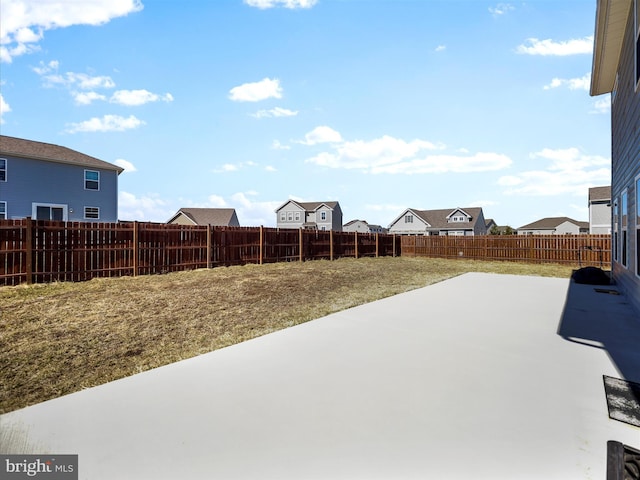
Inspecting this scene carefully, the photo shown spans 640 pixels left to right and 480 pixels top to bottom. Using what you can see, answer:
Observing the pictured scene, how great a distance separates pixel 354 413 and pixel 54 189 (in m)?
24.0

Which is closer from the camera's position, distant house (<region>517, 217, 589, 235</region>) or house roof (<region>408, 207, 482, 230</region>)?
house roof (<region>408, 207, 482, 230</region>)

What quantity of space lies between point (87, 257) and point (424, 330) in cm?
919

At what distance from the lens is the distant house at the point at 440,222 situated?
47.7 metres

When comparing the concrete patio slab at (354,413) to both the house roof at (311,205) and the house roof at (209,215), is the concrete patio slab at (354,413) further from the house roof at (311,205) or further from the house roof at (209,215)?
the house roof at (311,205)

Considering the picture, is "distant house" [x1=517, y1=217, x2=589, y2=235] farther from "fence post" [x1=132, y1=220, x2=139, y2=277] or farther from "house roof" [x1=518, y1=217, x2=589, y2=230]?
"fence post" [x1=132, y1=220, x2=139, y2=277]

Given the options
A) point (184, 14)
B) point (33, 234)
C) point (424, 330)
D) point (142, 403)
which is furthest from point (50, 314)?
point (184, 14)

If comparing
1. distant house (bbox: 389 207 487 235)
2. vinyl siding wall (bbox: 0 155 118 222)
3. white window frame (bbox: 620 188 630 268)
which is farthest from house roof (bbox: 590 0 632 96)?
distant house (bbox: 389 207 487 235)

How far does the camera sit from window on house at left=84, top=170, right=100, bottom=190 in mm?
20812

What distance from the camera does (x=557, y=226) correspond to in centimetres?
5403

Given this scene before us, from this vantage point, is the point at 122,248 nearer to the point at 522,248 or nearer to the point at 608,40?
the point at 608,40

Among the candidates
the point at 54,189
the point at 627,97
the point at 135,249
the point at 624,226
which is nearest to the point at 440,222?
the point at 624,226

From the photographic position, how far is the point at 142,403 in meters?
2.66

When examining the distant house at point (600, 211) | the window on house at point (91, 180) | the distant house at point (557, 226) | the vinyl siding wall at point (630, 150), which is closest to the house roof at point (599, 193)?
the distant house at point (600, 211)

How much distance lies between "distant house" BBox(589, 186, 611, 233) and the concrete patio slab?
107ft
